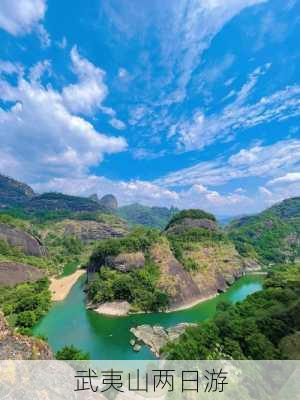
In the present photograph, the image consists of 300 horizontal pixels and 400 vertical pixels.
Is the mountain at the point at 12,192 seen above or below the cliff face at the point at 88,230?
above

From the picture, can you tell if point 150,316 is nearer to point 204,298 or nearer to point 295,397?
point 204,298

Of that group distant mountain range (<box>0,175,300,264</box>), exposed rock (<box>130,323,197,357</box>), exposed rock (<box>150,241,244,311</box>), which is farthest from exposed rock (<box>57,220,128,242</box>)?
exposed rock (<box>130,323,197,357</box>)

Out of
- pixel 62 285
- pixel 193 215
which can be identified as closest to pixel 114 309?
pixel 62 285

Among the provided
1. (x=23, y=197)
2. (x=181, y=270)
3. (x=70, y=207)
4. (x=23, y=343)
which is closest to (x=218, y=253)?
(x=181, y=270)

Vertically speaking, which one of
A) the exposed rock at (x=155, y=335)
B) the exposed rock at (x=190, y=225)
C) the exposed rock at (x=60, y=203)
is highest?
the exposed rock at (x=60, y=203)

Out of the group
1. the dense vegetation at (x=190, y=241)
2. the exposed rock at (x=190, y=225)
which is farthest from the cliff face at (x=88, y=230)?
the dense vegetation at (x=190, y=241)

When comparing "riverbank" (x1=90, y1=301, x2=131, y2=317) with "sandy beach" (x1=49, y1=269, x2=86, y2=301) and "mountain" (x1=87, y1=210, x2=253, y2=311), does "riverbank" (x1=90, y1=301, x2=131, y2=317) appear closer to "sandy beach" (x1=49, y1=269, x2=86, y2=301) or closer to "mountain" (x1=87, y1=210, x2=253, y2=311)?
"mountain" (x1=87, y1=210, x2=253, y2=311)

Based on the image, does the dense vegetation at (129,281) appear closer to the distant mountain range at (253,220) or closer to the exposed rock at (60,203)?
the distant mountain range at (253,220)
